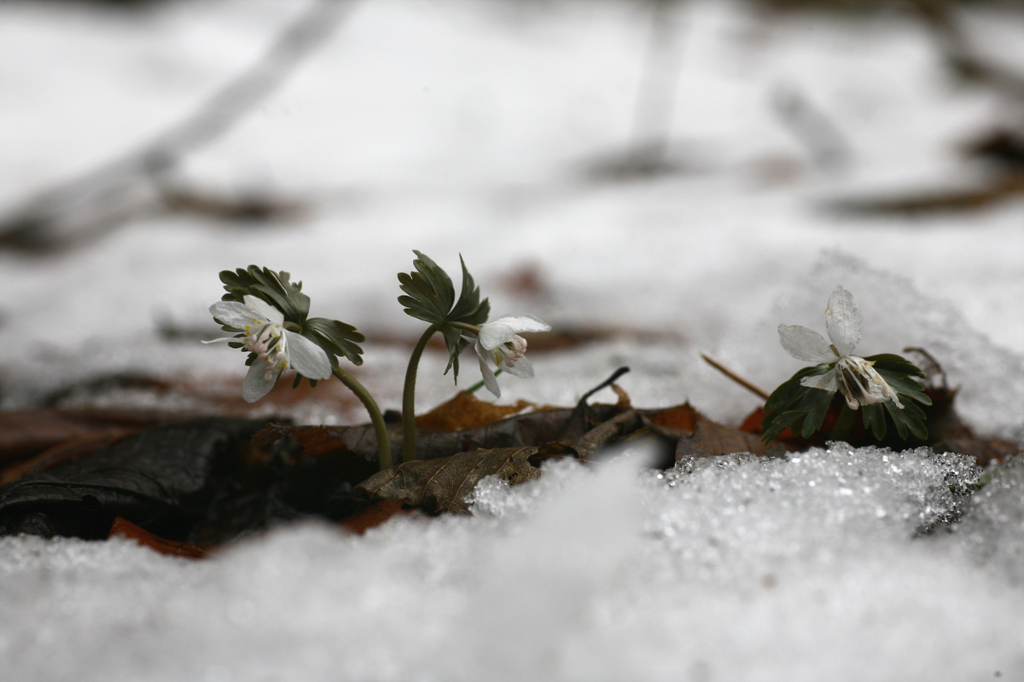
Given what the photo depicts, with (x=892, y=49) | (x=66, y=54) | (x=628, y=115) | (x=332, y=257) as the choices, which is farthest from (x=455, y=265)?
(x=892, y=49)

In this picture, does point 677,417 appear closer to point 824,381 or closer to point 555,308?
point 824,381

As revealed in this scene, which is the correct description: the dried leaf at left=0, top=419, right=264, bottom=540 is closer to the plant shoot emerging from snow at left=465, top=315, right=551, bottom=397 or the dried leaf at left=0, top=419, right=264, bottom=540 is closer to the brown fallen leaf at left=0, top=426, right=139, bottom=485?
the brown fallen leaf at left=0, top=426, right=139, bottom=485

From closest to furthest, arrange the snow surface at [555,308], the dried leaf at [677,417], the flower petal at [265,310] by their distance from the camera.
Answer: the snow surface at [555,308], the flower petal at [265,310], the dried leaf at [677,417]

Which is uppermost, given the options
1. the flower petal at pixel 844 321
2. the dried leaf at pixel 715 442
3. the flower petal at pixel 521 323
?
the flower petal at pixel 844 321

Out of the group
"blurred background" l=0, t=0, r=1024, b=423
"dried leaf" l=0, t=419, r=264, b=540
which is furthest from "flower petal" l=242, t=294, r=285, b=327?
"blurred background" l=0, t=0, r=1024, b=423

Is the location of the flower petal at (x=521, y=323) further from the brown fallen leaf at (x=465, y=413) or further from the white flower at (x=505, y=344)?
the brown fallen leaf at (x=465, y=413)

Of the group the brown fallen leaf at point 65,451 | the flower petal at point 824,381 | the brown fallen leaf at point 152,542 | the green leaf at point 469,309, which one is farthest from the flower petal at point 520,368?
the brown fallen leaf at point 65,451

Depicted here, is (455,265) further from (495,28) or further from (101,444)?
(495,28)
